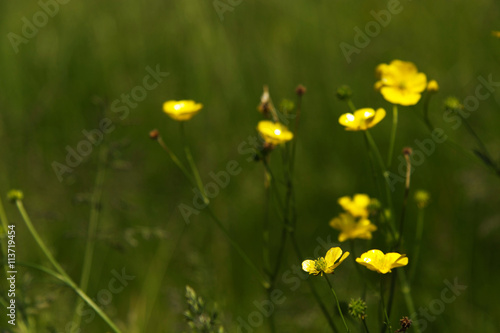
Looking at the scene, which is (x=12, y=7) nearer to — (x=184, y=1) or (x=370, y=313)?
(x=184, y=1)

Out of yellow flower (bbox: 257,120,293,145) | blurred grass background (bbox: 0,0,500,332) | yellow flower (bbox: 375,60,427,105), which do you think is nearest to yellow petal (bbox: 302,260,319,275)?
yellow flower (bbox: 257,120,293,145)

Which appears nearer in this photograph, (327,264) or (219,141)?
(327,264)

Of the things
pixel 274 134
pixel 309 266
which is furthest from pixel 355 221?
pixel 309 266

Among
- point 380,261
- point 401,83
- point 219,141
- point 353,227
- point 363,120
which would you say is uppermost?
point 219,141

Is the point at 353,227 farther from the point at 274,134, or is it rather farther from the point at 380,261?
the point at 380,261

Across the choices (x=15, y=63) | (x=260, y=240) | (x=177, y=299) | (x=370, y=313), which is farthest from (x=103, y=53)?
(x=370, y=313)

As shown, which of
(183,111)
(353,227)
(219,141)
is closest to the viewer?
(353,227)

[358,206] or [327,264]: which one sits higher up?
[358,206]

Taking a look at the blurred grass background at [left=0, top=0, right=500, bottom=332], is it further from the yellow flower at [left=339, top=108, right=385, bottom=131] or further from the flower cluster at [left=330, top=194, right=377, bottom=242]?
the yellow flower at [left=339, top=108, right=385, bottom=131]

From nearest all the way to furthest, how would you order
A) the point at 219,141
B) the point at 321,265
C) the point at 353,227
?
1. the point at 321,265
2. the point at 353,227
3. the point at 219,141
